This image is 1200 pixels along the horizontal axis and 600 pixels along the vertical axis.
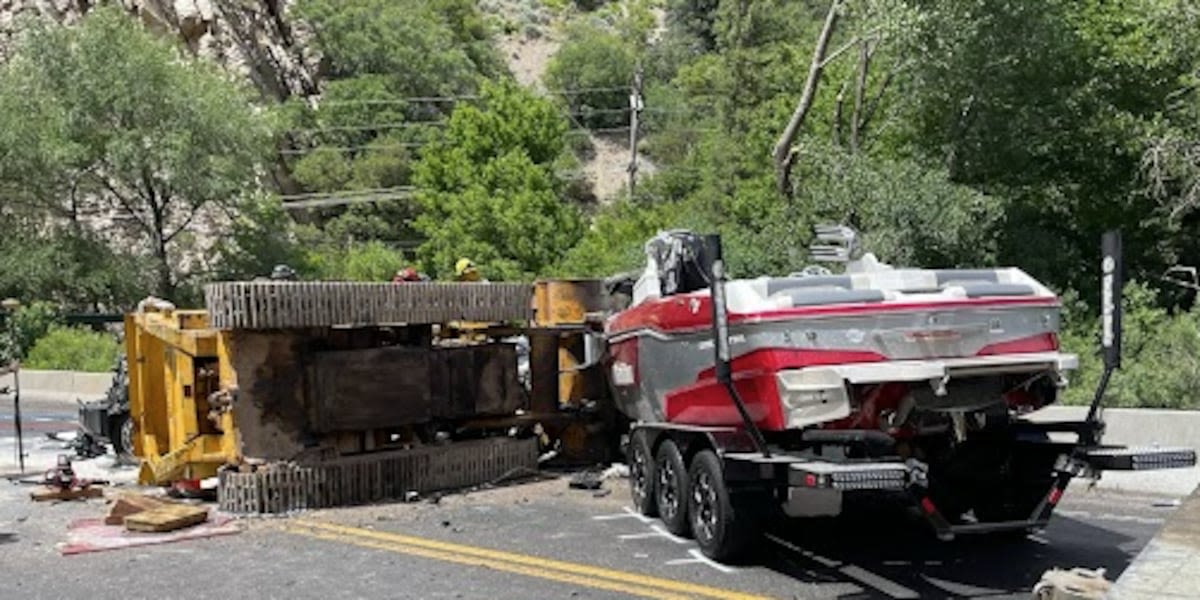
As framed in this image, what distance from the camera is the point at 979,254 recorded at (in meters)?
21.5

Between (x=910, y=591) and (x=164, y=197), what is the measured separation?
34.8m

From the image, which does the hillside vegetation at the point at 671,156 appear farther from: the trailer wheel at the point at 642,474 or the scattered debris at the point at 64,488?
the scattered debris at the point at 64,488

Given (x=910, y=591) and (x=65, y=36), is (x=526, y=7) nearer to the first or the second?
(x=65, y=36)

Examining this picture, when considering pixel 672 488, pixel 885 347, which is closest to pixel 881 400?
pixel 885 347

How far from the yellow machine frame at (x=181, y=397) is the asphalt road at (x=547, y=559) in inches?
42.3

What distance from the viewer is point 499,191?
4144 cm

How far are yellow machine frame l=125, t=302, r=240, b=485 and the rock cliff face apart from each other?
119 feet

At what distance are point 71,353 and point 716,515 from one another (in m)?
24.2

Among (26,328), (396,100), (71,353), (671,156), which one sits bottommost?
(71,353)

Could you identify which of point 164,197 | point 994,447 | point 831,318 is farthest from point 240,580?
point 164,197

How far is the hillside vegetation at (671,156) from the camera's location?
2122cm

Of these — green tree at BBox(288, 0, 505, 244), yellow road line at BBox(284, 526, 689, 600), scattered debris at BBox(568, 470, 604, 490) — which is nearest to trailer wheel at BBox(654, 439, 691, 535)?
yellow road line at BBox(284, 526, 689, 600)

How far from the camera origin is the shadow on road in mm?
7203

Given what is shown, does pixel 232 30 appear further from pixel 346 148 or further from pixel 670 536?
pixel 670 536
